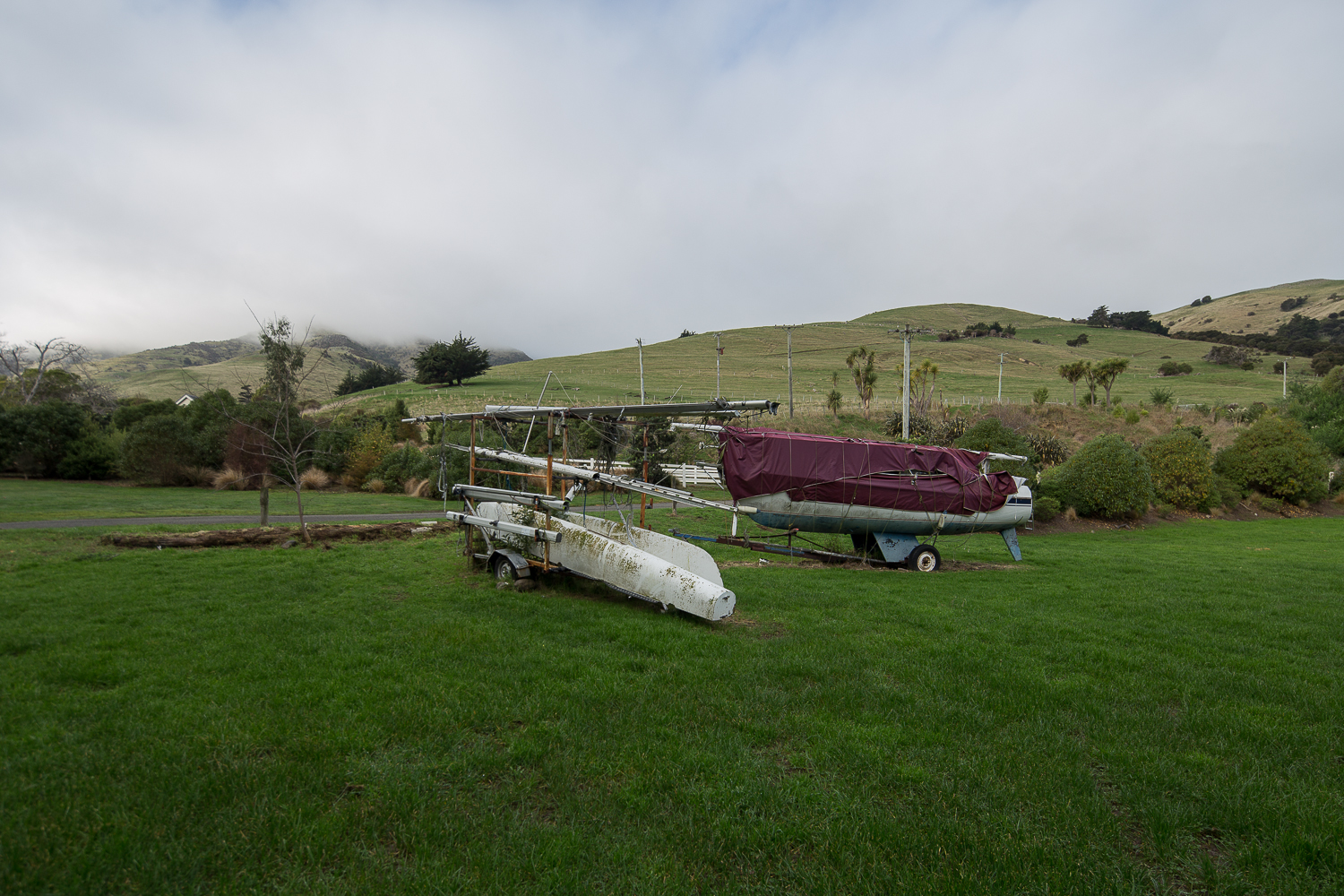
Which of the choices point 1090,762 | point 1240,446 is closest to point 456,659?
point 1090,762

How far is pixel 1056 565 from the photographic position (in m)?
13.7

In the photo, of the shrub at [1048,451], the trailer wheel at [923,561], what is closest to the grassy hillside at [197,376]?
the shrub at [1048,451]

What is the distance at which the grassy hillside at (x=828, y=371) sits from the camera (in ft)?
197

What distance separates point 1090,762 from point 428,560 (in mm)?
10763

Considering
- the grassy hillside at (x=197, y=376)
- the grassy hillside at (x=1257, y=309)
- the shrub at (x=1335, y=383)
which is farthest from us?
the grassy hillside at (x=1257, y=309)

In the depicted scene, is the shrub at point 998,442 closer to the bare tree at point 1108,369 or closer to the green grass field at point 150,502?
the green grass field at point 150,502

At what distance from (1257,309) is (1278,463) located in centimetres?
14672

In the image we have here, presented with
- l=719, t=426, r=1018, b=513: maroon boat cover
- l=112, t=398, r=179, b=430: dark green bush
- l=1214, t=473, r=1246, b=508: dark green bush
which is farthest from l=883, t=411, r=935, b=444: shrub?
l=112, t=398, r=179, b=430: dark green bush

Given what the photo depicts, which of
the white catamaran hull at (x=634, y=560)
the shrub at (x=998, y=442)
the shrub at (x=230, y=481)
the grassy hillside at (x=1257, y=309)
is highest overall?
the grassy hillside at (x=1257, y=309)

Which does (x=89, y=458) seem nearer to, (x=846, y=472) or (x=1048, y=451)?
(x=846, y=472)

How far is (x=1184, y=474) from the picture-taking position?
82.3ft

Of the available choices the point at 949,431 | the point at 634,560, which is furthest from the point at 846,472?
the point at 949,431

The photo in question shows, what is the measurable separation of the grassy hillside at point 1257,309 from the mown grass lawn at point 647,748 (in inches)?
5868

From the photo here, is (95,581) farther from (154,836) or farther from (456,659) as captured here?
(154,836)
